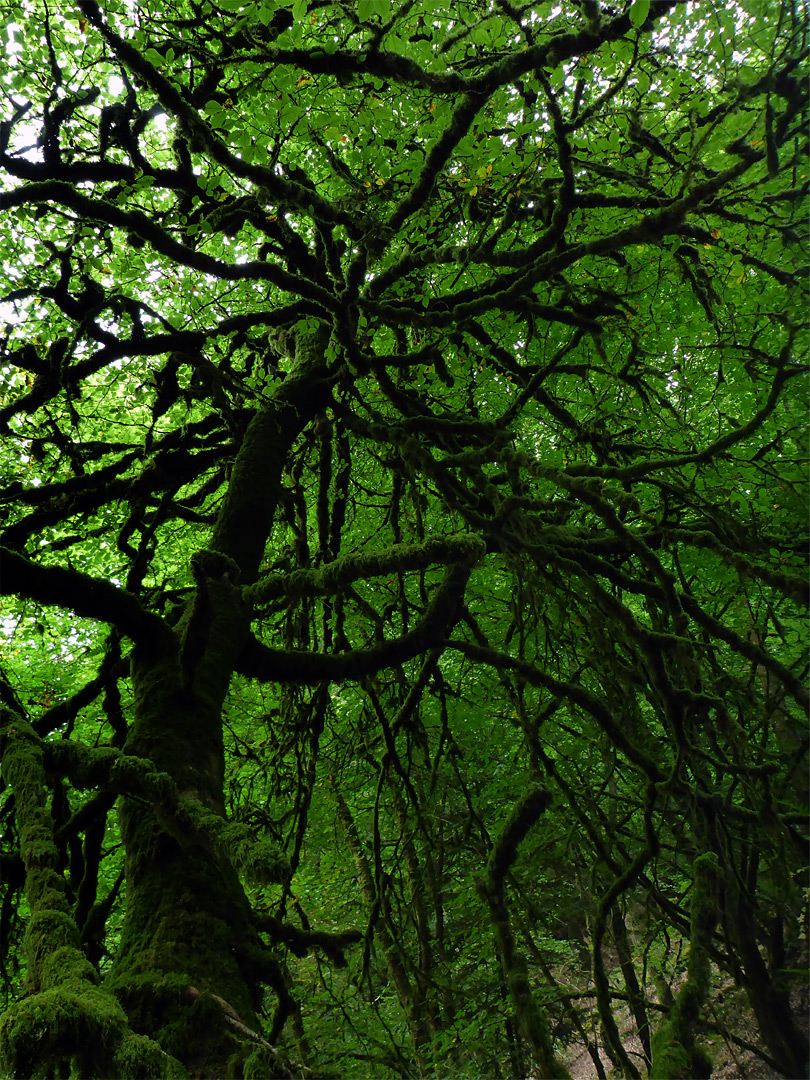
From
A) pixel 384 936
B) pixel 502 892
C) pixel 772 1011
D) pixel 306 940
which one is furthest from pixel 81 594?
pixel 772 1011

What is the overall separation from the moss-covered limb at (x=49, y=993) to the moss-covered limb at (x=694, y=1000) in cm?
148

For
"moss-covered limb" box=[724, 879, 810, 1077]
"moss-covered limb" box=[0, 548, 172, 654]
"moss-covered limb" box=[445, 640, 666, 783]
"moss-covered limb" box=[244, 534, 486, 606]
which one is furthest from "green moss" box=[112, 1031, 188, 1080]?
"moss-covered limb" box=[724, 879, 810, 1077]

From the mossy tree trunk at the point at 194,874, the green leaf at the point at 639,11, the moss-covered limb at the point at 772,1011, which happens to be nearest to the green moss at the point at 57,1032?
the mossy tree trunk at the point at 194,874

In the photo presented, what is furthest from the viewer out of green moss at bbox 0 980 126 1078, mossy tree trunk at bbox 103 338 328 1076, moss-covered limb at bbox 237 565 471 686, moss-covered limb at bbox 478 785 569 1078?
moss-covered limb at bbox 237 565 471 686

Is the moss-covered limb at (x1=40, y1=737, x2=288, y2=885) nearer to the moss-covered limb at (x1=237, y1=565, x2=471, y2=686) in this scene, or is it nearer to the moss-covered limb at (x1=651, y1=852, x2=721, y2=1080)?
the moss-covered limb at (x1=237, y1=565, x2=471, y2=686)

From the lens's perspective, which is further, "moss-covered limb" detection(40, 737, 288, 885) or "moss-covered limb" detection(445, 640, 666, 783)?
"moss-covered limb" detection(445, 640, 666, 783)

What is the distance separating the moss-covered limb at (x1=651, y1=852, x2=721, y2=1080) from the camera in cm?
200

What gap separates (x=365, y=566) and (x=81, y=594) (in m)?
1.26

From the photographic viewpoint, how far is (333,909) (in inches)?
361

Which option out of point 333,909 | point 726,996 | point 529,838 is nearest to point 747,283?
point 529,838

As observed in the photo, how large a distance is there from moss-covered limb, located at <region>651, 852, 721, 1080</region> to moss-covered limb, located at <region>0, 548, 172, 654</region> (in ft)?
8.23

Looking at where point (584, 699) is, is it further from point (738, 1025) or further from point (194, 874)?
point (738, 1025)

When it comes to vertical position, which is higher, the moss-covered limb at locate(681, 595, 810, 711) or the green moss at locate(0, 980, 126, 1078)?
the moss-covered limb at locate(681, 595, 810, 711)

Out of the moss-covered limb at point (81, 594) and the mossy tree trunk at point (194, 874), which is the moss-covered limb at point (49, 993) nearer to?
the mossy tree trunk at point (194, 874)
